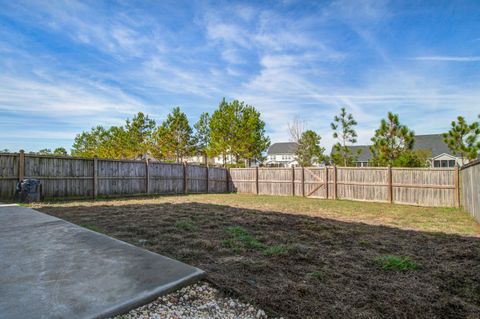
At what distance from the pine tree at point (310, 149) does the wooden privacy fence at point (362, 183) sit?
1162 cm

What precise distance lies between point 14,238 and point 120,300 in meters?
2.89

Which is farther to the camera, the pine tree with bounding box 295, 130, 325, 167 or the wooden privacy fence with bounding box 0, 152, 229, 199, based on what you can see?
the pine tree with bounding box 295, 130, 325, 167

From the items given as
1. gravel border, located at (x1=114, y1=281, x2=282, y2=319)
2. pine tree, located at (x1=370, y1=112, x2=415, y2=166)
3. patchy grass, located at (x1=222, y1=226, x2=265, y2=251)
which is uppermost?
pine tree, located at (x1=370, y1=112, x2=415, y2=166)

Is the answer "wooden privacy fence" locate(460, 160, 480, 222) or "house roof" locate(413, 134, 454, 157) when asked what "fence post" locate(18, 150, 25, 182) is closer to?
"wooden privacy fence" locate(460, 160, 480, 222)

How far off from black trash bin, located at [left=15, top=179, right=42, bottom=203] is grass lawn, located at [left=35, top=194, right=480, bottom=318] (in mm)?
3483

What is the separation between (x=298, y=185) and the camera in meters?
14.8

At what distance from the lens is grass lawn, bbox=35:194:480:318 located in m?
2.39

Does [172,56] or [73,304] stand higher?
[172,56]

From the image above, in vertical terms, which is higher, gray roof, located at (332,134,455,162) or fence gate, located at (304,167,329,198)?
gray roof, located at (332,134,455,162)

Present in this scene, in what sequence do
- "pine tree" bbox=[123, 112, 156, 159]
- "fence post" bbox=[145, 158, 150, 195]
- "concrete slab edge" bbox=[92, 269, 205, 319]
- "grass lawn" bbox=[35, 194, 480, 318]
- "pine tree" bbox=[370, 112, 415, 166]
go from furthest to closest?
"pine tree" bbox=[123, 112, 156, 159] < "pine tree" bbox=[370, 112, 415, 166] < "fence post" bbox=[145, 158, 150, 195] < "grass lawn" bbox=[35, 194, 480, 318] < "concrete slab edge" bbox=[92, 269, 205, 319]

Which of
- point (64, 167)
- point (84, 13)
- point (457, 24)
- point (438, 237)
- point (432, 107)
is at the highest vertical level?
point (84, 13)

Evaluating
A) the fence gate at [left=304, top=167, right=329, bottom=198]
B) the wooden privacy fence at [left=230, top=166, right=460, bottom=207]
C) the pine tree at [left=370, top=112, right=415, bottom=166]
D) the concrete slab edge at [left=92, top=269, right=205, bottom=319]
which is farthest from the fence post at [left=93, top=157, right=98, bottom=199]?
the pine tree at [left=370, top=112, right=415, bottom=166]

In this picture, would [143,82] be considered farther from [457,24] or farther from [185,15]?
[457,24]

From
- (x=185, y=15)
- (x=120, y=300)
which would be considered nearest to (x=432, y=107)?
(x=185, y=15)
